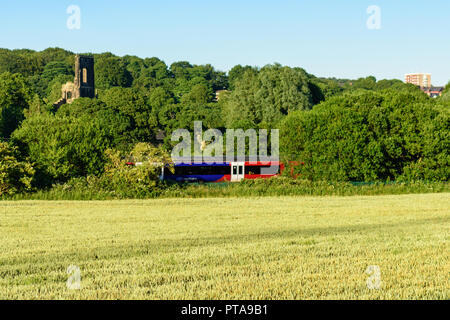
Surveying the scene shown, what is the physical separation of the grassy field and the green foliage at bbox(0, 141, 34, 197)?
6295 mm

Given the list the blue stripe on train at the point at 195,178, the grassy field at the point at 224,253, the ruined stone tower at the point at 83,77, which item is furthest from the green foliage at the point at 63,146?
the ruined stone tower at the point at 83,77

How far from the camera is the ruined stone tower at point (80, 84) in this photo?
142625 mm

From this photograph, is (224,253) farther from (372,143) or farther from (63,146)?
(372,143)

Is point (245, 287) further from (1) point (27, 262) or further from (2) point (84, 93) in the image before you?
(2) point (84, 93)

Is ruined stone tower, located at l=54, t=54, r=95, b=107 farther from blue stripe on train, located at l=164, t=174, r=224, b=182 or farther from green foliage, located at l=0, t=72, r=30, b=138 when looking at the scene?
blue stripe on train, located at l=164, t=174, r=224, b=182

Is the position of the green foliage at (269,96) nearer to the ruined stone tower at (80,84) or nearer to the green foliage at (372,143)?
the green foliage at (372,143)

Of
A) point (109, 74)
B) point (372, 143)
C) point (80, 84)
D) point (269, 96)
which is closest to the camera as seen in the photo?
point (372, 143)

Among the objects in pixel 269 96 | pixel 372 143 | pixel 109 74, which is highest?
pixel 109 74

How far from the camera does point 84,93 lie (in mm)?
144875

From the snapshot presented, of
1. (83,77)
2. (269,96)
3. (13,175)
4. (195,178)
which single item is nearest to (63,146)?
(13,175)

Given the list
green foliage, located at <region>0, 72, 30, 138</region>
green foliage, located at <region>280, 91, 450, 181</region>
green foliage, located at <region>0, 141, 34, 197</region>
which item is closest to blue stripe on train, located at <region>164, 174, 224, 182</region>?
green foliage, located at <region>280, 91, 450, 181</region>

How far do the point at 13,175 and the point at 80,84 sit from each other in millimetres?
112911

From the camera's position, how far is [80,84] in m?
144
